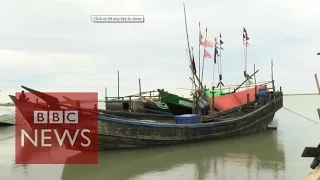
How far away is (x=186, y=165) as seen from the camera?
32.8ft

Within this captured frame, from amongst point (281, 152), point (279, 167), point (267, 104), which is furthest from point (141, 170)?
point (267, 104)

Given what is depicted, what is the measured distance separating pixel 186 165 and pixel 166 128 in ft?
8.21

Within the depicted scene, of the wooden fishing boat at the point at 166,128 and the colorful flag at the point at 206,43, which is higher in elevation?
the colorful flag at the point at 206,43

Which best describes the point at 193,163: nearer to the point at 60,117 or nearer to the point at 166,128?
the point at 166,128

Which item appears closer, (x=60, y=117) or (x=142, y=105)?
(x=60, y=117)

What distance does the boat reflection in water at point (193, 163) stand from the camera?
28.8 ft

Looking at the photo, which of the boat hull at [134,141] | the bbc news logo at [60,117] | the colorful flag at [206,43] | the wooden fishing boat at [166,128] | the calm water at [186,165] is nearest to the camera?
the calm water at [186,165]

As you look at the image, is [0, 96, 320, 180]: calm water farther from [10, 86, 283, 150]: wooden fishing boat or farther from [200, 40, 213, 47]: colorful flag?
[200, 40, 213, 47]: colorful flag

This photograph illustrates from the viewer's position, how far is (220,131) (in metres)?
14.4

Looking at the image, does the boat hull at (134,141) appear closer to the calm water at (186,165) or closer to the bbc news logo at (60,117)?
the calm water at (186,165)

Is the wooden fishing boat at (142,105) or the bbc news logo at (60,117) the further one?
the wooden fishing boat at (142,105)

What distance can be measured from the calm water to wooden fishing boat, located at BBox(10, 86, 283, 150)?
311 millimetres

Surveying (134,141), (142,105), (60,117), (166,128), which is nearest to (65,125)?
(60,117)

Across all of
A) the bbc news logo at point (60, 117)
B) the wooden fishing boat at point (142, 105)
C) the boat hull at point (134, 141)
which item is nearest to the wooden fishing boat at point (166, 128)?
the boat hull at point (134, 141)
